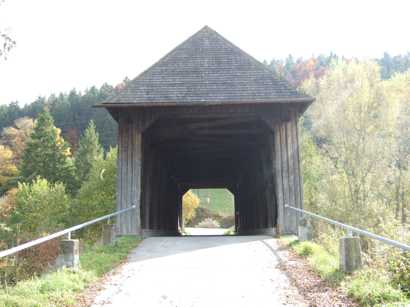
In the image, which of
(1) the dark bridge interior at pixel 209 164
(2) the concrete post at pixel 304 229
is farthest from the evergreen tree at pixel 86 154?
(2) the concrete post at pixel 304 229

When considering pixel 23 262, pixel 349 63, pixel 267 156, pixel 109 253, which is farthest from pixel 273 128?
pixel 349 63

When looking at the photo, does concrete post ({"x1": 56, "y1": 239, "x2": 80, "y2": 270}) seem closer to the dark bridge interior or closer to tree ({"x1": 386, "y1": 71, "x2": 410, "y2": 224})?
the dark bridge interior

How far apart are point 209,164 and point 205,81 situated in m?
11.5

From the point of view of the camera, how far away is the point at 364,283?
214 inches

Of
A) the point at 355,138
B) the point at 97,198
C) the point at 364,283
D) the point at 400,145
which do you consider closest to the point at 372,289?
the point at 364,283

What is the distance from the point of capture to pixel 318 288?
5.95 meters

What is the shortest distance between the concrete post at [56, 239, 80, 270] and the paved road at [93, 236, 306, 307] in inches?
22.6

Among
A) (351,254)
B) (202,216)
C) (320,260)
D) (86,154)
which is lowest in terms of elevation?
(202,216)

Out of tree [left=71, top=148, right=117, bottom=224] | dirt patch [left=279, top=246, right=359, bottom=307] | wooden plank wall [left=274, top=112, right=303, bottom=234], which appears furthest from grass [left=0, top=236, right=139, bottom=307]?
tree [left=71, top=148, right=117, bottom=224]

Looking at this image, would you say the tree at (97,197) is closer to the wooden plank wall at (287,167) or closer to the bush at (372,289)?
the wooden plank wall at (287,167)

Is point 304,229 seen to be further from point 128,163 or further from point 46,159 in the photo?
point 46,159

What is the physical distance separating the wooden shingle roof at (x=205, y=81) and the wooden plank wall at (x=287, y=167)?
103cm

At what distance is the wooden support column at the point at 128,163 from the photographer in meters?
12.3

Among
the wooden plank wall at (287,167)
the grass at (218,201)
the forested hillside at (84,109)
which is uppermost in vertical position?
the forested hillside at (84,109)
